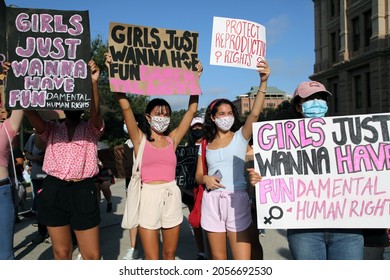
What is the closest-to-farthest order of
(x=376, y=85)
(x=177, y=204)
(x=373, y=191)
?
1. (x=373, y=191)
2. (x=177, y=204)
3. (x=376, y=85)

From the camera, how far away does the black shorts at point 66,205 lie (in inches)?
127

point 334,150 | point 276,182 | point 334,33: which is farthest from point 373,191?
point 334,33

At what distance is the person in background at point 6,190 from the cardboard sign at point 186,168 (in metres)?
1.81

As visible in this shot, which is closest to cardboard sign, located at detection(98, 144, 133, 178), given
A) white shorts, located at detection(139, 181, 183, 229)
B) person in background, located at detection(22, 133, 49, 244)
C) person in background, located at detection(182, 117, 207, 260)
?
person in background, located at detection(182, 117, 207, 260)

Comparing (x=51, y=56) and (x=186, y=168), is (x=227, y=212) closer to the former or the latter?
(x=186, y=168)

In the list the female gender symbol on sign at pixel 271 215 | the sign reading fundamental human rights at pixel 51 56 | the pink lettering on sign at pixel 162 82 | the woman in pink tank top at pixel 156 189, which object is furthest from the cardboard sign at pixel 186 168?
the female gender symbol on sign at pixel 271 215

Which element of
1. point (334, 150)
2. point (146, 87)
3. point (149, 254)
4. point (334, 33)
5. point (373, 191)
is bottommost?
point (149, 254)

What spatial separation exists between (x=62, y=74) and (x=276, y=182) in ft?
6.63

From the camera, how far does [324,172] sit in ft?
8.96

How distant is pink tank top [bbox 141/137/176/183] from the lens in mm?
3377

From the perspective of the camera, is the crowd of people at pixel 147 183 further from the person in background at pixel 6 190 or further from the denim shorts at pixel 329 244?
the denim shorts at pixel 329 244

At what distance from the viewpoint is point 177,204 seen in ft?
11.3

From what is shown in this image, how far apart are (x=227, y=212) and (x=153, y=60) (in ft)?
5.22
